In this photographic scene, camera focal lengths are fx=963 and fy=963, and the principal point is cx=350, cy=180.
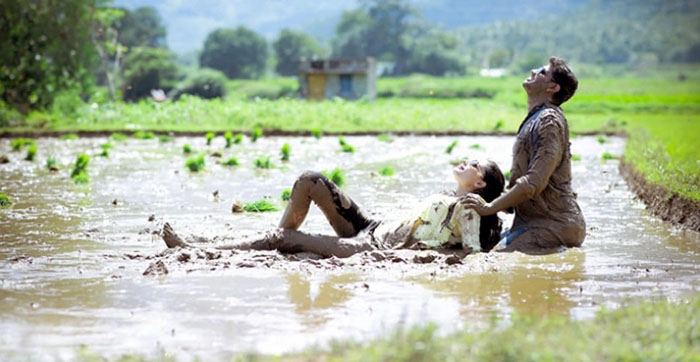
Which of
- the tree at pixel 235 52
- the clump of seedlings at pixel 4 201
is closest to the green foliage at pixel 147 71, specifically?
the tree at pixel 235 52

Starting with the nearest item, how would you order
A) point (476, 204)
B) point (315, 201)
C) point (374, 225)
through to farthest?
1. point (476, 204)
2. point (315, 201)
3. point (374, 225)

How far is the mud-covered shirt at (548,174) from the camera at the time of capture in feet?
25.7

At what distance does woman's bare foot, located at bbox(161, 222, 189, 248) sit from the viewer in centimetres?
743

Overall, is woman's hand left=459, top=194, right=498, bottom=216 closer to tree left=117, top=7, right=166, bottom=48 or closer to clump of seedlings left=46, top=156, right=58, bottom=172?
clump of seedlings left=46, top=156, right=58, bottom=172

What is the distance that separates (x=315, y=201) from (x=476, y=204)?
125cm

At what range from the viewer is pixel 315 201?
756 centimetres

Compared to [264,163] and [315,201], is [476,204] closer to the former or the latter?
[315,201]

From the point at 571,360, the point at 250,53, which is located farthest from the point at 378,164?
the point at 250,53

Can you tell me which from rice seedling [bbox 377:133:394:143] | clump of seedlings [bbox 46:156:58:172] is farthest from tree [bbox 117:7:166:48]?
clump of seedlings [bbox 46:156:58:172]

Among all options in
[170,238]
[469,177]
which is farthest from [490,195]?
[170,238]

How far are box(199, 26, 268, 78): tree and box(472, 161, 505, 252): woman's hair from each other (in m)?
114

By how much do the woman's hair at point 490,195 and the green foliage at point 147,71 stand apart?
242ft

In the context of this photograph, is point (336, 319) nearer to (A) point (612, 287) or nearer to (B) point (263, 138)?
(A) point (612, 287)

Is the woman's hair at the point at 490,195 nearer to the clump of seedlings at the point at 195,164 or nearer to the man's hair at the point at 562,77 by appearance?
the man's hair at the point at 562,77
